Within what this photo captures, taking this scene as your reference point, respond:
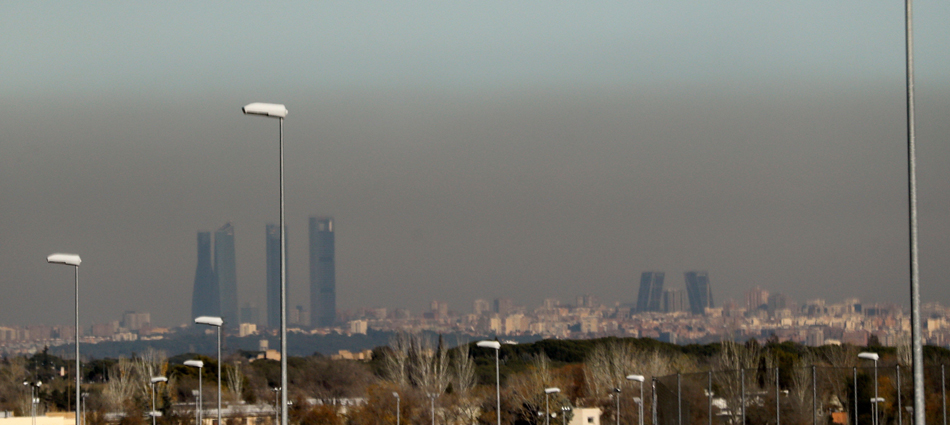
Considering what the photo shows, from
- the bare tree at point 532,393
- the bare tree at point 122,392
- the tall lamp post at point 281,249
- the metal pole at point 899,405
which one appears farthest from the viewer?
the bare tree at point 122,392

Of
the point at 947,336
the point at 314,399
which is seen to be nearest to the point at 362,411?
the point at 314,399

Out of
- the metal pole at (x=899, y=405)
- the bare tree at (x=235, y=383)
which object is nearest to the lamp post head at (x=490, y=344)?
the metal pole at (x=899, y=405)

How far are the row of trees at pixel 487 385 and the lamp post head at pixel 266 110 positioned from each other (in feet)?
60.2

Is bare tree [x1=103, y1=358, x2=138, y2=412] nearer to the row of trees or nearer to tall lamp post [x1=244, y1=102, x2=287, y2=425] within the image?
the row of trees

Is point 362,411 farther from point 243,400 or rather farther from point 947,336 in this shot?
point 947,336

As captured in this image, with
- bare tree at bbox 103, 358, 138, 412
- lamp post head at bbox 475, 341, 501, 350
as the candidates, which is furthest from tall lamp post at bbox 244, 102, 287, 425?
bare tree at bbox 103, 358, 138, 412

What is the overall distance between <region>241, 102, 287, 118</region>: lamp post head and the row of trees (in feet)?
60.2

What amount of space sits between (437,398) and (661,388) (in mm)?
38150

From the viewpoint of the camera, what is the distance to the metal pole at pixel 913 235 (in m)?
15.2

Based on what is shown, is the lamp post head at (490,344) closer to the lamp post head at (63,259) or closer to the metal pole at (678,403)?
the metal pole at (678,403)

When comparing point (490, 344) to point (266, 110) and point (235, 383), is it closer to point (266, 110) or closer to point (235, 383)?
point (266, 110)

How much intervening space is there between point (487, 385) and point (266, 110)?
7434cm

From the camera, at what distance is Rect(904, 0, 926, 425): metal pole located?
1519cm

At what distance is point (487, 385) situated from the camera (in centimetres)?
9188
